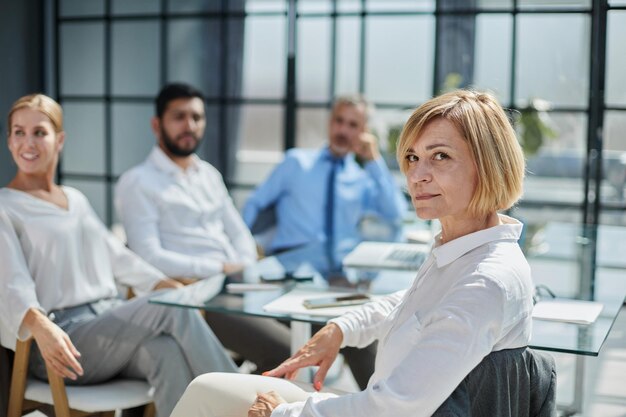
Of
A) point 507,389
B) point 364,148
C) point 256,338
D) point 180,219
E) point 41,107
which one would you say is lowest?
point 256,338

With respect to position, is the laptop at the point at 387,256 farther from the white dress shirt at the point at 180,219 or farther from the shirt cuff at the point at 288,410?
the shirt cuff at the point at 288,410

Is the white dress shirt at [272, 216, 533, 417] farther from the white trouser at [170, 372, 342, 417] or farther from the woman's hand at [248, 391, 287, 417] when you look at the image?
the white trouser at [170, 372, 342, 417]

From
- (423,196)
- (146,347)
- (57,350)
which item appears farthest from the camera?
(146,347)

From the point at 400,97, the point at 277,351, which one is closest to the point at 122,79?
the point at 400,97

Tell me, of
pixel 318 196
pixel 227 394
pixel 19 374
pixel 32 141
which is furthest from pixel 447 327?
pixel 318 196

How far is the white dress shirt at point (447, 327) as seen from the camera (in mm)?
1778

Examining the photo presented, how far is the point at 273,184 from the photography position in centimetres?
479

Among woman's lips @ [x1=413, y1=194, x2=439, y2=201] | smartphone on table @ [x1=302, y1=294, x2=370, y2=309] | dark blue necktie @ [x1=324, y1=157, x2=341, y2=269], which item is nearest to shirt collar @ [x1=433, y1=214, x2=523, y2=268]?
woman's lips @ [x1=413, y1=194, x2=439, y2=201]

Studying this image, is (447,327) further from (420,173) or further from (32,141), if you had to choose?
(32,141)

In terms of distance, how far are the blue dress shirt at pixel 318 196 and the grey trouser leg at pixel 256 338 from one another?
4.17ft

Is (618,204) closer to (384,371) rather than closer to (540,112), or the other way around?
(540,112)

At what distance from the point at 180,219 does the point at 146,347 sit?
1287mm

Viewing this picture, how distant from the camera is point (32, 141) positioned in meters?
3.03

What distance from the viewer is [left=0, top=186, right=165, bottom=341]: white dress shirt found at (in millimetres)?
2768
